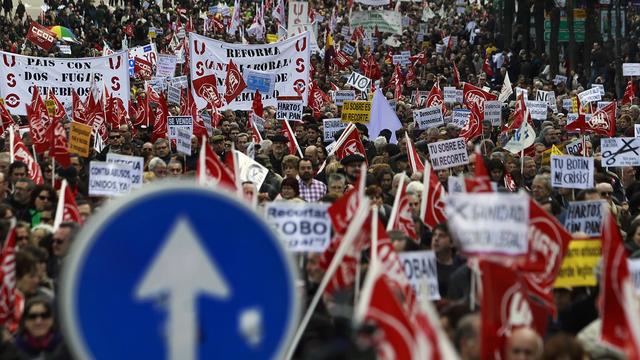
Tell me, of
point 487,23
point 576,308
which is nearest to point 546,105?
point 576,308

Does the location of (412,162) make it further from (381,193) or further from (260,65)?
(260,65)

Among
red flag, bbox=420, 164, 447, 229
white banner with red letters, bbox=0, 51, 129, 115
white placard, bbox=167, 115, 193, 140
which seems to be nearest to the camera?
red flag, bbox=420, 164, 447, 229

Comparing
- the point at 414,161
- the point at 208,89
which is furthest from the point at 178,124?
the point at 208,89

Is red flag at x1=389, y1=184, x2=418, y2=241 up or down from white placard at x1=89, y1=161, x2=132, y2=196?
down

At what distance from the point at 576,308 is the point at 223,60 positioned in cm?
1624

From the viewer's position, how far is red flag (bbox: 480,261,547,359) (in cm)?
620

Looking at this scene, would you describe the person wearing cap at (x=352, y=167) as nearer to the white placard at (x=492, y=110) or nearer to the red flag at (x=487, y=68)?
the white placard at (x=492, y=110)

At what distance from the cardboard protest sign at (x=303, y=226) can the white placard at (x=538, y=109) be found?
51.4ft

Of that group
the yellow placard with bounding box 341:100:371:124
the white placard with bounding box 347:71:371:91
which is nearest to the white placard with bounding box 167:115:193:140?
the yellow placard with bounding box 341:100:371:124

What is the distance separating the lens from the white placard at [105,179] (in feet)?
42.4

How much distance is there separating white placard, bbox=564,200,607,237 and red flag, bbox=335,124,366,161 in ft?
23.3

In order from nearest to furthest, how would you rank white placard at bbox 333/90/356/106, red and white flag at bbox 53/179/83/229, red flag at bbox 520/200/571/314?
red flag at bbox 520/200/571/314 → red and white flag at bbox 53/179/83/229 → white placard at bbox 333/90/356/106

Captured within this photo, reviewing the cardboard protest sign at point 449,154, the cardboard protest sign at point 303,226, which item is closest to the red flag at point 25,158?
the cardboard protest sign at point 449,154

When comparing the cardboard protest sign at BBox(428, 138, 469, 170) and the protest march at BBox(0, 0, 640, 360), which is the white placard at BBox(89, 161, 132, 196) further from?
the cardboard protest sign at BBox(428, 138, 469, 170)
